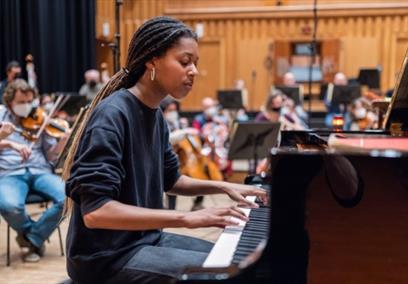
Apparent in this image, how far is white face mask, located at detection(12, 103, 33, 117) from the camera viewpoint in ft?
12.3

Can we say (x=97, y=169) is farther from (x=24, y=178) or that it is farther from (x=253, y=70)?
(x=253, y=70)

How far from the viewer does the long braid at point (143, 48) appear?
1.71 m

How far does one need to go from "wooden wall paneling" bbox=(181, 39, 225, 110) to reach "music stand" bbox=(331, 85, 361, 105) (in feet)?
11.6

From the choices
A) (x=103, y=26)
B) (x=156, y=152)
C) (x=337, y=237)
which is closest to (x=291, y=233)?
(x=337, y=237)

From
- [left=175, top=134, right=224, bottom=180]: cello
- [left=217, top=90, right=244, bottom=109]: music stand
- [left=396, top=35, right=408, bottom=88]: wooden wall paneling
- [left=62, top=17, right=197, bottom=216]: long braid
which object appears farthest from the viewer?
[left=396, top=35, right=408, bottom=88]: wooden wall paneling

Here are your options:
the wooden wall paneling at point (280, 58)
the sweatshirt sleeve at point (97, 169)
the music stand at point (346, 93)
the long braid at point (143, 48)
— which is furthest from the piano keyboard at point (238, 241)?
the wooden wall paneling at point (280, 58)

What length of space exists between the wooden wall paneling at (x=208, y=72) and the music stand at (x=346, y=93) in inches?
139

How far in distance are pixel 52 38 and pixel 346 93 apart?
15.2ft

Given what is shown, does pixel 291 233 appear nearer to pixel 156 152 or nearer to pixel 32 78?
pixel 156 152

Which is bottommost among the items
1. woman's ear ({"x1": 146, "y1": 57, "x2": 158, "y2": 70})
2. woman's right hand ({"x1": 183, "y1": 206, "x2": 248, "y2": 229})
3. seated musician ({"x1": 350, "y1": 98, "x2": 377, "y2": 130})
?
seated musician ({"x1": 350, "y1": 98, "x2": 377, "y2": 130})

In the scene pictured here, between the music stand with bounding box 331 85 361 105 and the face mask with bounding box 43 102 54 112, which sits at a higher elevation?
the music stand with bounding box 331 85 361 105

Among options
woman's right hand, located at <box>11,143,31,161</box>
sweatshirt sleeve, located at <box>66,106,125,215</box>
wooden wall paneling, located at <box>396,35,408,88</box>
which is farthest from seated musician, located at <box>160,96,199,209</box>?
wooden wall paneling, located at <box>396,35,408,88</box>

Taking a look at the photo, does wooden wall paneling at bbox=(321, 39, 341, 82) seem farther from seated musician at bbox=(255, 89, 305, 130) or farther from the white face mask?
the white face mask

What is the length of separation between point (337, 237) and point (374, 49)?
886 centimetres
